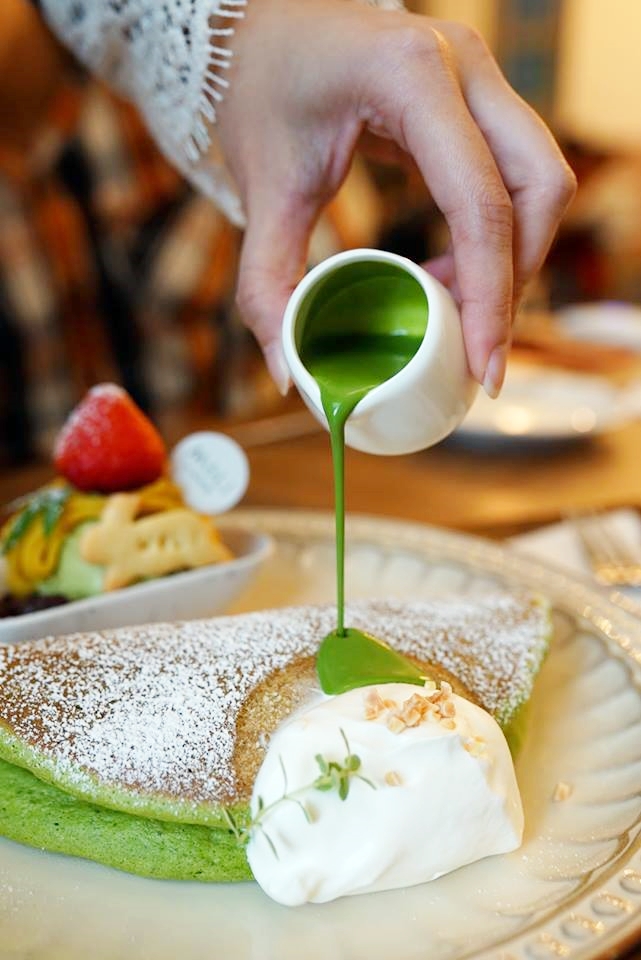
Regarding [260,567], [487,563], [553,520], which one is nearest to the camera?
[260,567]

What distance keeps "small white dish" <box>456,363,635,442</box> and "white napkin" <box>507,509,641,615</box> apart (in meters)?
0.32

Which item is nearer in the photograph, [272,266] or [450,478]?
[272,266]

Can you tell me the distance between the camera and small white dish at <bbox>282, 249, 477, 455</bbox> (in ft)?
2.81

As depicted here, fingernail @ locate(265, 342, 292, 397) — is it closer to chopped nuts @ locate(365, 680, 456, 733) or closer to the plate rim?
chopped nuts @ locate(365, 680, 456, 733)

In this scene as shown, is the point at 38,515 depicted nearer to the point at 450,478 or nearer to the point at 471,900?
the point at 471,900

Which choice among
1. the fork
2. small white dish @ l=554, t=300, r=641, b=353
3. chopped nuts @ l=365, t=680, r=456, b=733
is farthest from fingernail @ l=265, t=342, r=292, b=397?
small white dish @ l=554, t=300, r=641, b=353

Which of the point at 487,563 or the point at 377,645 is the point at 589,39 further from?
the point at 377,645

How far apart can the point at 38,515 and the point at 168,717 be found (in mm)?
423

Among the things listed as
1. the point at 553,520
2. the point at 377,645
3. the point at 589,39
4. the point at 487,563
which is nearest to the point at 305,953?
the point at 377,645

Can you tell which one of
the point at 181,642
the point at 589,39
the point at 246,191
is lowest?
the point at 589,39

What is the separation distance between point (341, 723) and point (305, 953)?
0.18 m

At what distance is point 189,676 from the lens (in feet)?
3.09

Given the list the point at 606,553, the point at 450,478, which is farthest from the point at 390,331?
the point at 450,478

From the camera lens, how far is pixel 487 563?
1363 mm
